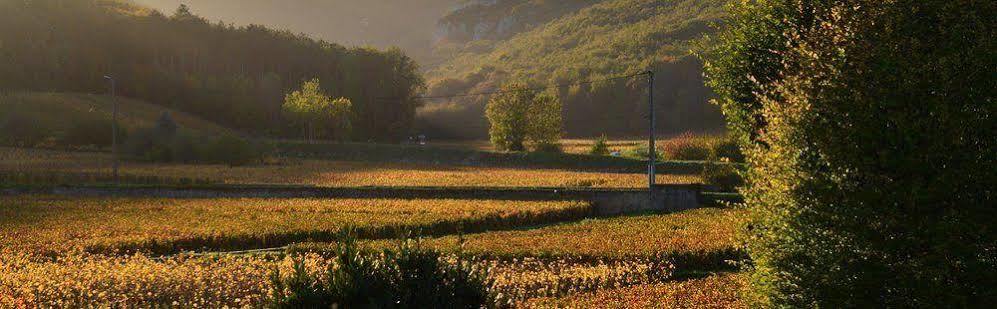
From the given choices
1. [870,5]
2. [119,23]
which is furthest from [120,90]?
[870,5]

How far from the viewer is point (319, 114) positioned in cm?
10319

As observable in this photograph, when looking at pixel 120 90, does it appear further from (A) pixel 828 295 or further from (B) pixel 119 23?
(A) pixel 828 295

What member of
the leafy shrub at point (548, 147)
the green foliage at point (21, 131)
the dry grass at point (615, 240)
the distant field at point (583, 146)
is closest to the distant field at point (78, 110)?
the green foliage at point (21, 131)

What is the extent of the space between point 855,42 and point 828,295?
4.18 m

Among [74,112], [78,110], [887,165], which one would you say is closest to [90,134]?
[74,112]

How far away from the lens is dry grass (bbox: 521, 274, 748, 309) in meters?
17.0

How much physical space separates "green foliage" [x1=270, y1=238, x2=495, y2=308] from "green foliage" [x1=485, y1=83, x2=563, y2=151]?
7690 cm

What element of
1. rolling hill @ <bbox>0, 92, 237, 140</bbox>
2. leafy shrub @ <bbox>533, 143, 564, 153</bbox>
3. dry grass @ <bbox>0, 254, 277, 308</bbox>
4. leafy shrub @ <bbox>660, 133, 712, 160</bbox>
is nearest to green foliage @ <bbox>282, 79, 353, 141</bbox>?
rolling hill @ <bbox>0, 92, 237, 140</bbox>

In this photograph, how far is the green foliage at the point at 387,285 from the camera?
11000mm

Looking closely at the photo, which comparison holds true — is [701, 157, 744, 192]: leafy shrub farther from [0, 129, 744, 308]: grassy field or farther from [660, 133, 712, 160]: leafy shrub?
[660, 133, 712, 160]: leafy shrub

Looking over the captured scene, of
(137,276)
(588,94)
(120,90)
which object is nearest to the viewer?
(137,276)

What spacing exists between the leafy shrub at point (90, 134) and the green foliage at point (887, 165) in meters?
85.7

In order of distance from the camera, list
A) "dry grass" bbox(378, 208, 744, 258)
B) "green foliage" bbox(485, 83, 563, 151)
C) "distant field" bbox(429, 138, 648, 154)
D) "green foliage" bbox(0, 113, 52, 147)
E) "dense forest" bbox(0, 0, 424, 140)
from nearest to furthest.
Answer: "dry grass" bbox(378, 208, 744, 258)
"green foliage" bbox(0, 113, 52, 147)
"green foliage" bbox(485, 83, 563, 151)
"distant field" bbox(429, 138, 648, 154)
"dense forest" bbox(0, 0, 424, 140)

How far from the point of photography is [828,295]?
1227cm
